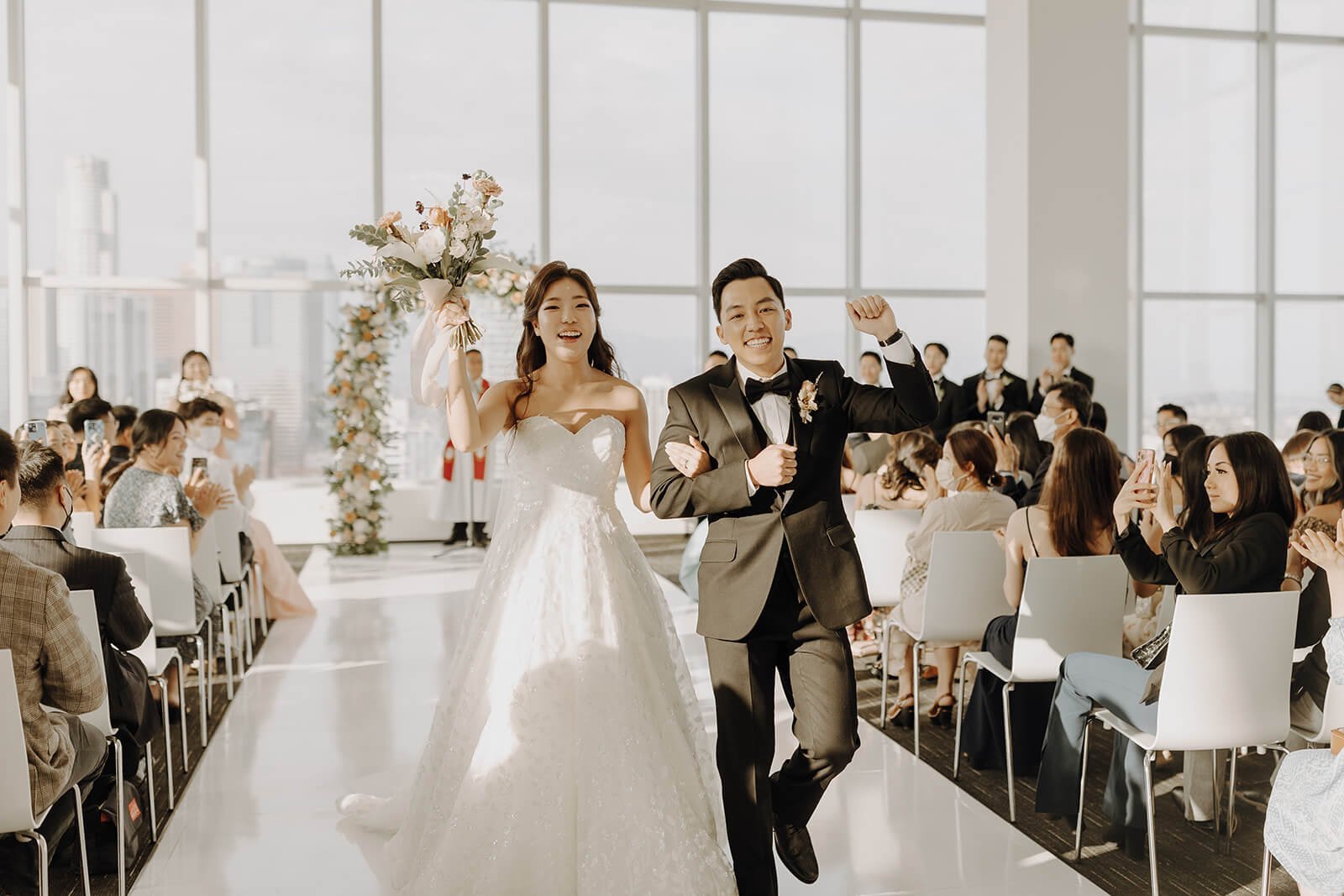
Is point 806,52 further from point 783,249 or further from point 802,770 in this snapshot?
point 802,770

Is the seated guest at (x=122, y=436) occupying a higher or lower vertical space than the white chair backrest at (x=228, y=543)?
higher

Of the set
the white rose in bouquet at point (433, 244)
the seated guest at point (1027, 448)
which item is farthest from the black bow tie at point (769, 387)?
the seated guest at point (1027, 448)

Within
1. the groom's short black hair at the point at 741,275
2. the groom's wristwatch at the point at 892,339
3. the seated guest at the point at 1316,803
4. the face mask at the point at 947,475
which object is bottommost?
the seated guest at the point at 1316,803

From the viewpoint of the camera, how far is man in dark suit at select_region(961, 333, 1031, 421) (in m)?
10.6

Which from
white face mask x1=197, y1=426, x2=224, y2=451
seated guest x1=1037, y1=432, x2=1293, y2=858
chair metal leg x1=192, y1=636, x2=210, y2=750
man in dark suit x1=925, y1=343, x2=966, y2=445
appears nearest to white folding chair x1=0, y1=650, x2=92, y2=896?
chair metal leg x1=192, y1=636, x2=210, y2=750

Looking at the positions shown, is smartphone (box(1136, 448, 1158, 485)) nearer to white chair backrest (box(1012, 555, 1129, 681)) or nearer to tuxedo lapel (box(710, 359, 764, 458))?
white chair backrest (box(1012, 555, 1129, 681))

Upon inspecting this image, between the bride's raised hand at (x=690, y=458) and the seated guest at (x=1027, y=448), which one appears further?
the seated guest at (x=1027, y=448)

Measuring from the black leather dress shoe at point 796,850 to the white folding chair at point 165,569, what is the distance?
2539 mm

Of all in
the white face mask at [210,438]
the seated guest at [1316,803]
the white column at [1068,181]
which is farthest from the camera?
the white column at [1068,181]

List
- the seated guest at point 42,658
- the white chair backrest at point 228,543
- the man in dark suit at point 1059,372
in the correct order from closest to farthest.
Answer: the seated guest at point 42,658 → the white chair backrest at point 228,543 → the man in dark suit at point 1059,372

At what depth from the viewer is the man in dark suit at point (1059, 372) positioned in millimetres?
10578

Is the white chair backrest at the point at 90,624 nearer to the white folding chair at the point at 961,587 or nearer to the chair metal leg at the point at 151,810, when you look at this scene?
the chair metal leg at the point at 151,810

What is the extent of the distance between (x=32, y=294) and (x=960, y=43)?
33.8 ft

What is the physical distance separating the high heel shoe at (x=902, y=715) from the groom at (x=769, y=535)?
7.24 feet
